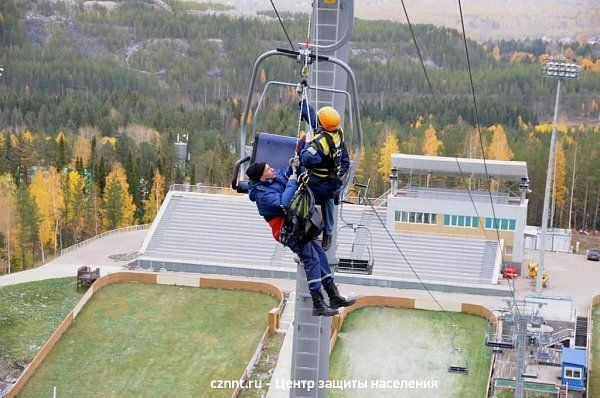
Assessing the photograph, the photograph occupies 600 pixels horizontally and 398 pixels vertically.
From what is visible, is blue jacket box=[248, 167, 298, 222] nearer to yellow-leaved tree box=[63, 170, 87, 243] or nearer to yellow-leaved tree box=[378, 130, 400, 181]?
yellow-leaved tree box=[63, 170, 87, 243]

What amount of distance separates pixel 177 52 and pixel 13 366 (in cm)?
11812

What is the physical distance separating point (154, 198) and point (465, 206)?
82.3ft

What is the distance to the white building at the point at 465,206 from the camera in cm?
4147

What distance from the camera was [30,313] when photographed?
1411 inches

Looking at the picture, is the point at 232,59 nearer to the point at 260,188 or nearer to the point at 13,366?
the point at 13,366

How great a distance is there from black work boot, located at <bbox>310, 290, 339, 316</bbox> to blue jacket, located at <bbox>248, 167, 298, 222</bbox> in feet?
2.94

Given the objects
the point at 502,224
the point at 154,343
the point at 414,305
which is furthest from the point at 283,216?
the point at 502,224

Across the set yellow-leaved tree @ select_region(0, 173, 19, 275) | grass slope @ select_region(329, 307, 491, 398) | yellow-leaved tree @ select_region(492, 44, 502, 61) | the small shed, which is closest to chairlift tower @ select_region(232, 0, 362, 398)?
grass slope @ select_region(329, 307, 491, 398)

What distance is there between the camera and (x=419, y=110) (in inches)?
3920

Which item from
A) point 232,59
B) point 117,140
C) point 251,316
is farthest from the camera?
point 232,59

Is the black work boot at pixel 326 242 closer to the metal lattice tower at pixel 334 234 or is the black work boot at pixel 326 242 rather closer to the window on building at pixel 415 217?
the metal lattice tower at pixel 334 234

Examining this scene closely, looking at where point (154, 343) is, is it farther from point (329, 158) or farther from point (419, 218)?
point (329, 158)

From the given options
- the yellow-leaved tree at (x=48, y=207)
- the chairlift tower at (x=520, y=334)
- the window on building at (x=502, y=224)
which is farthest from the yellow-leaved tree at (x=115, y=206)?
the chairlift tower at (x=520, y=334)

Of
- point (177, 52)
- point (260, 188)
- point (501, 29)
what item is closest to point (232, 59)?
point (177, 52)
